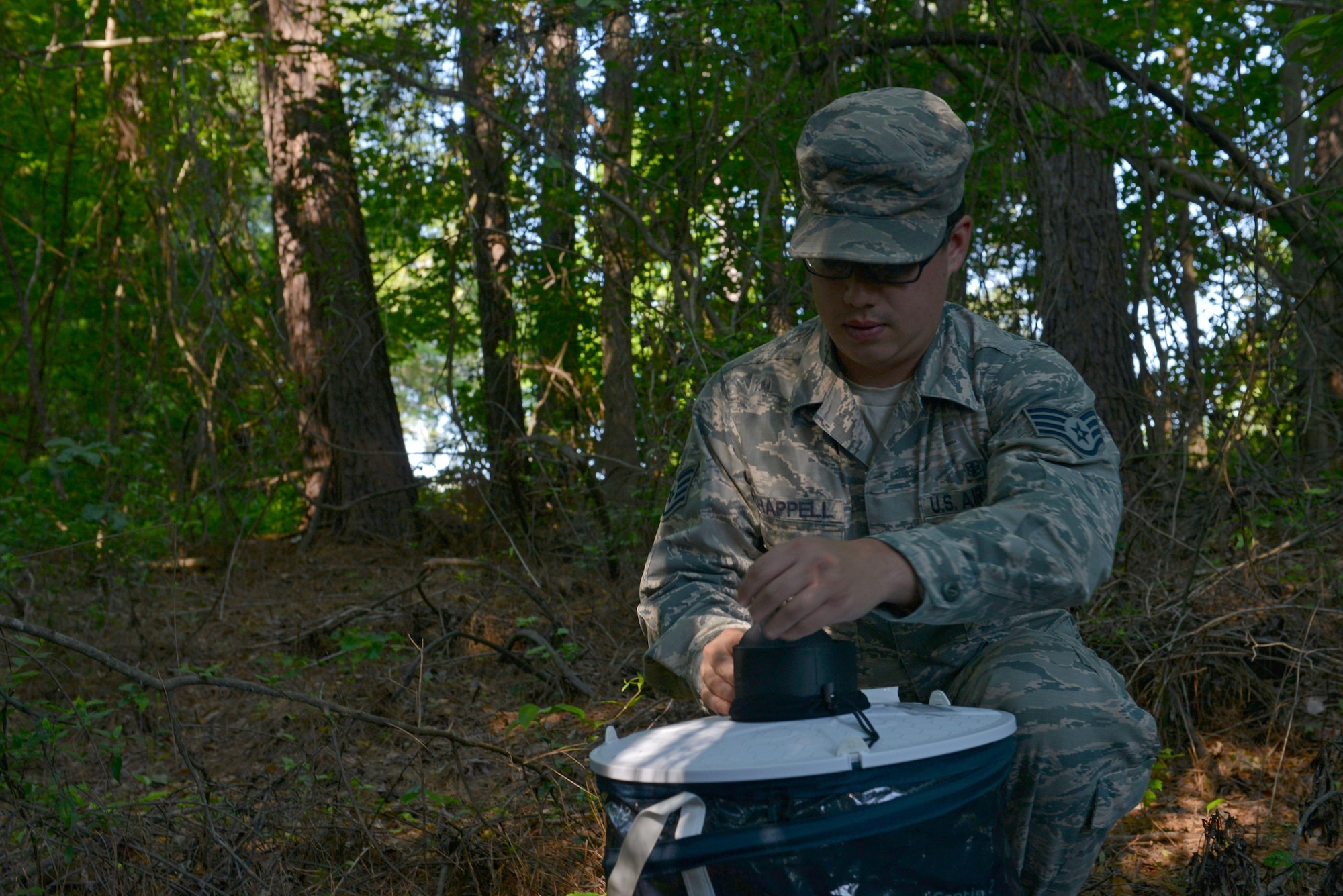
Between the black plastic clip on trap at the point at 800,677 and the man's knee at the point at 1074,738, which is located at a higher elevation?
the black plastic clip on trap at the point at 800,677

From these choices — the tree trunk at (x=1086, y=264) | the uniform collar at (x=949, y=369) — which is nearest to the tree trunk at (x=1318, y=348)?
the tree trunk at (x=1086, y=264)

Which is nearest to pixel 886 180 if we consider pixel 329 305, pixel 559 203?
pixel 559 203

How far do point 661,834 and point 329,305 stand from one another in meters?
7.07

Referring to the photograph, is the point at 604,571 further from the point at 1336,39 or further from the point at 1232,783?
the point at 1336,39

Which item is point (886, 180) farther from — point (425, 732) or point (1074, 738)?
point (425, 732)

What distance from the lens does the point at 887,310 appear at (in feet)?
7.16

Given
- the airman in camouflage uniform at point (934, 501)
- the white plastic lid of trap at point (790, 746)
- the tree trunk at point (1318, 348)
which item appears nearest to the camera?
the white plastic lid of trap at point (790, 746)

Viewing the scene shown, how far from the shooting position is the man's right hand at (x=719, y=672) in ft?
6.27

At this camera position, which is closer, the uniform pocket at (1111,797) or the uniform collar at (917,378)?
the uniform pocket at (1111,797)

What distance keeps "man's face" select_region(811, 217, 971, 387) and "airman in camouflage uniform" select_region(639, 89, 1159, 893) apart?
32 mm

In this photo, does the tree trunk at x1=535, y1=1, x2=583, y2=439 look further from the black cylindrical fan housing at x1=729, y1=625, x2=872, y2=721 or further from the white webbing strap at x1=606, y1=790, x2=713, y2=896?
the white webbing strap at x1=606, y1=790, x2=713, y2=896

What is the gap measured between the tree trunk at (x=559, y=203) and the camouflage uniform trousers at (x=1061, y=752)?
13.9 feet

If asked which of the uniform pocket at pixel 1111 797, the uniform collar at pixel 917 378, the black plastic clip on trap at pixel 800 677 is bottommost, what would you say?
the uniform pocket at pixel 1111 797

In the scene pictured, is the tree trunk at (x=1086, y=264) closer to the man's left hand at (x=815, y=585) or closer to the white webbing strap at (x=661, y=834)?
the man's left hand at (x=815, y=585)
